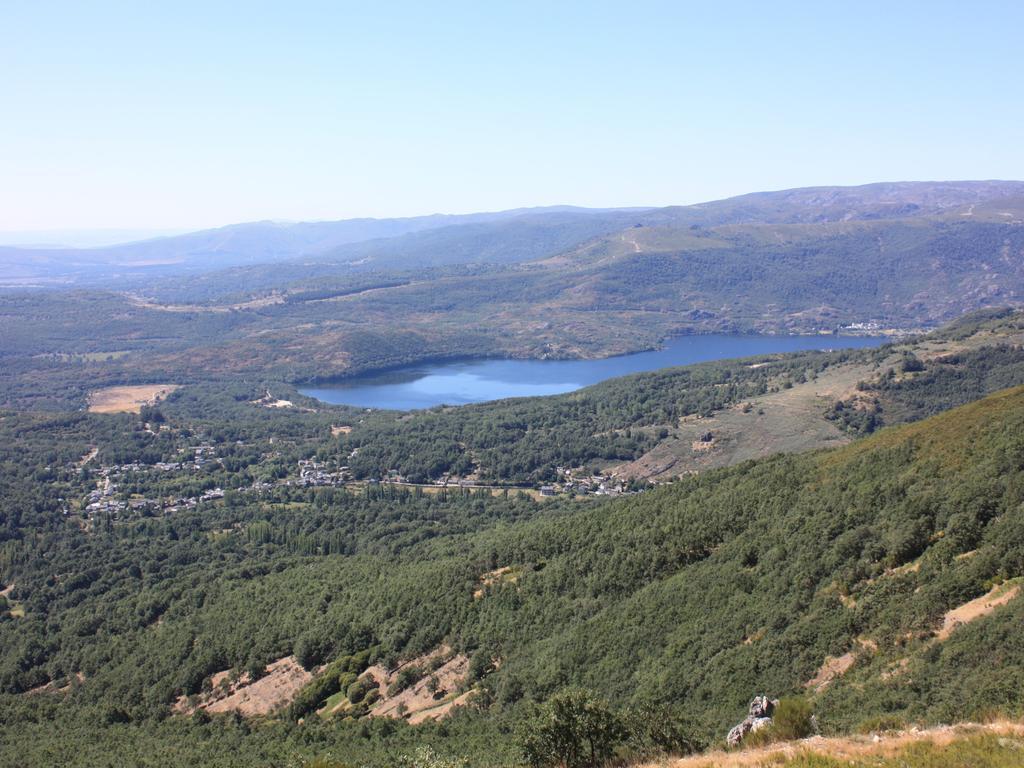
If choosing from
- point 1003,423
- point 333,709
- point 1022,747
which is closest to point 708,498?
point 1003,423

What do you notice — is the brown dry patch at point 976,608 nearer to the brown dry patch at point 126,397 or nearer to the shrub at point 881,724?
the shrub at point 881,724

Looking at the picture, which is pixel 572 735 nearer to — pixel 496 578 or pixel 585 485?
pixel 496 578

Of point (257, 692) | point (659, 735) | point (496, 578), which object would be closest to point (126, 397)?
point (257, 692)

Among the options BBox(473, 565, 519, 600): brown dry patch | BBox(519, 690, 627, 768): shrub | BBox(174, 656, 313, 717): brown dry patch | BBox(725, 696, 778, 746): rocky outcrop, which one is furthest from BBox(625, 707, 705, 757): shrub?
BBox(174, 656, 313, 717): brown dry patch

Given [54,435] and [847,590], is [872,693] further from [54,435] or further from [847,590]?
[54,435]

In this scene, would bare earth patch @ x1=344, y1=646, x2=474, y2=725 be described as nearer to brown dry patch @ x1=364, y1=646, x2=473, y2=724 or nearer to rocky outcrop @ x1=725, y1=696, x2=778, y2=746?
brown dry patch @ x1=364, y1=646, x2=473, y2=724

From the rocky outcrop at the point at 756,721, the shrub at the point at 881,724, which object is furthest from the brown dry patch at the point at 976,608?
the rocky outcrop at the point at 756,721
